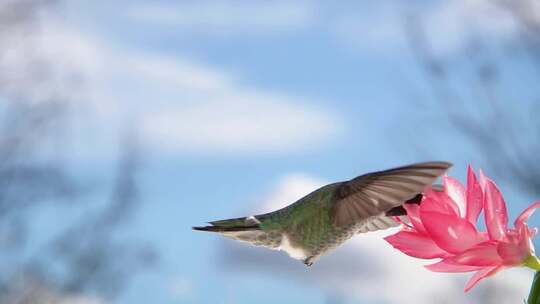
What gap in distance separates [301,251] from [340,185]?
201 millimetres

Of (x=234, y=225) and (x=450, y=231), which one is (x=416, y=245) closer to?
(x=450, y=231)

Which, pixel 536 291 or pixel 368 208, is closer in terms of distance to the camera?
pixel 536 291

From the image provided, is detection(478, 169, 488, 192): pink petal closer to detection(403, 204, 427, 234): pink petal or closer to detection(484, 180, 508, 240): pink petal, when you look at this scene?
detection(484, 180, 508, 240): pink petal

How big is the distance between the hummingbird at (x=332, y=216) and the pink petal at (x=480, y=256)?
141 mm

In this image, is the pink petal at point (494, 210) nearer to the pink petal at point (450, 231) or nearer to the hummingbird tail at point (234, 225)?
the pink petal at point (450, 231)

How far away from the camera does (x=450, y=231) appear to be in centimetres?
140

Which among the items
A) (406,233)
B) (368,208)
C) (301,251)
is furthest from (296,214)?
(406,233)

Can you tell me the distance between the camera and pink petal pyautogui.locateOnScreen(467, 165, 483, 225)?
1.45 metres

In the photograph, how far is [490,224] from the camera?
1.46m

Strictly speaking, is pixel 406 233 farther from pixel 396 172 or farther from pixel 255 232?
pixel 255 232

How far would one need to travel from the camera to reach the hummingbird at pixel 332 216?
146 cm

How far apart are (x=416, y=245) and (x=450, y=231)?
8 centimetres

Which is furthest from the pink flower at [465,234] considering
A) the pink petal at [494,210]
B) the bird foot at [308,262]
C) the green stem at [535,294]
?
the bird foot at [308,262]

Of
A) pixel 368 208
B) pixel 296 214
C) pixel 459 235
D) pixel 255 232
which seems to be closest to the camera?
pixel 459 235
